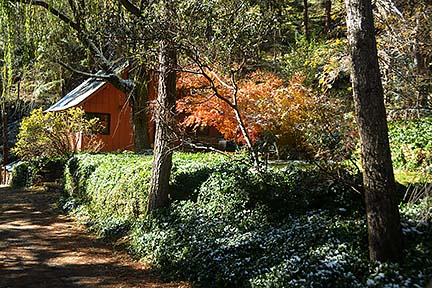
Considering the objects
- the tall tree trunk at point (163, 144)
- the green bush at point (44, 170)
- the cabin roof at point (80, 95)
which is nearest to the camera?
the tall tree trunk at point (163, 144)

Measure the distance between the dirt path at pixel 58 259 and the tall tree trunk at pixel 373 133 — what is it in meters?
2.66

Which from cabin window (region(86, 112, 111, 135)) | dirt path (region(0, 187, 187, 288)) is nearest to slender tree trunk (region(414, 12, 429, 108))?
dirt path (region(0, 187, 187, 288))

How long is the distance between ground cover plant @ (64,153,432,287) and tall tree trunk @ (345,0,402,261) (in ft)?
1.04

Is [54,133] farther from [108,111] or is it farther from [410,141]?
[410,141]

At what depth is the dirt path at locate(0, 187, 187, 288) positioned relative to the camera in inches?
233

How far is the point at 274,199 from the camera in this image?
20.8 feet

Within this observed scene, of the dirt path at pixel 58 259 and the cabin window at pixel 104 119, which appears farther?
the cabin window at pixel 104 119

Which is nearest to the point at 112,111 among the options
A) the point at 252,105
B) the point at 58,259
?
the point at 252,105

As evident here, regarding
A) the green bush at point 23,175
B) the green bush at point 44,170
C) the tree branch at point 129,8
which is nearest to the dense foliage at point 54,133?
the green bush at point 44,170

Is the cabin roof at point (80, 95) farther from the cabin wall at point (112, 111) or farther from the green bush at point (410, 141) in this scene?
the green bush at point (410, 141)

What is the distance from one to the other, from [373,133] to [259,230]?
2.25 m

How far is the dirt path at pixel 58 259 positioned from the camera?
233 inches

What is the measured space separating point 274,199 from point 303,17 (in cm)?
2044

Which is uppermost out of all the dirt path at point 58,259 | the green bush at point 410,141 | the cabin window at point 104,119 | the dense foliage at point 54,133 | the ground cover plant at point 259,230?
the cabin window at point 104,119
